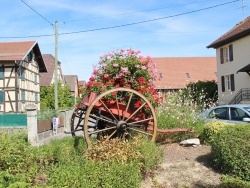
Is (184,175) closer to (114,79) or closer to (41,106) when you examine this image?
(114,79)

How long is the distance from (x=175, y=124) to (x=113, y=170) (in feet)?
15.1

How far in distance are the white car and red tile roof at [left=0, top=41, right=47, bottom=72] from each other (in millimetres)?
19692

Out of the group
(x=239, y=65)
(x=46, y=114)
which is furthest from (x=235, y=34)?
(x=46, y=114)

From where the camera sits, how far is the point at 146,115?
7898 millimetres

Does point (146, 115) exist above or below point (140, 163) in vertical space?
above

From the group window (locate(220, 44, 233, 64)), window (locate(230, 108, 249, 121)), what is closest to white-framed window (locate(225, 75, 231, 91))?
window (locate(220, 44, 233, 64))

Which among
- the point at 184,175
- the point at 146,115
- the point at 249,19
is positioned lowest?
the point at 184,175

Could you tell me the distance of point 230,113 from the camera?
39.2 feet

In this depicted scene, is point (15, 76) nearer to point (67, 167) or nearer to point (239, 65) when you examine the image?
point (239, 65)

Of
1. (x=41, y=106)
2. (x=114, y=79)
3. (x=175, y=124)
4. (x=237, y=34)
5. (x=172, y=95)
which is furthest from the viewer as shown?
(x=41, y=106)

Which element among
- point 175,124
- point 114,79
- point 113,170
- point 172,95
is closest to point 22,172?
point 113,170

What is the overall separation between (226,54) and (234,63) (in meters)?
2.10

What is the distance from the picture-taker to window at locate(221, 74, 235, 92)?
31.0 meters

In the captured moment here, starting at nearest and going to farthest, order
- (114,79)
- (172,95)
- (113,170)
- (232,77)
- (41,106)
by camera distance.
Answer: (113,170) → (114,79) → (172,95) → (232,77) → (41,106)
